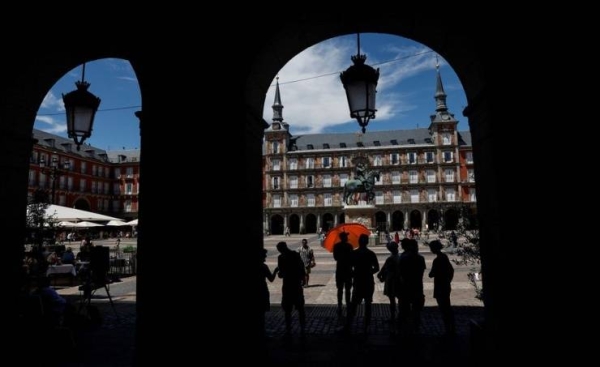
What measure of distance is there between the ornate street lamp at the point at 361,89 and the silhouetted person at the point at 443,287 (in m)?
2.67

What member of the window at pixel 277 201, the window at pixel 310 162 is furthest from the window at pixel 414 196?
the window at pixel 277 201

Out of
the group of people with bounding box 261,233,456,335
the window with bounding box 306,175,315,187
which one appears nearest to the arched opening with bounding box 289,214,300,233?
the window with bounding box 306,175,315,187

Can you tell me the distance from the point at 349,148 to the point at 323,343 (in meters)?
53.8

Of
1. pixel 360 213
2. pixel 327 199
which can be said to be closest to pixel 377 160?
pixel 327 199

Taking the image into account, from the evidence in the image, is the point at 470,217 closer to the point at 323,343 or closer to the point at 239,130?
the point at 323,343

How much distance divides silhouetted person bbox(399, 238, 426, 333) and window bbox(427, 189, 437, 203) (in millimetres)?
51070

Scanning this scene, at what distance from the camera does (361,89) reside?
362cm

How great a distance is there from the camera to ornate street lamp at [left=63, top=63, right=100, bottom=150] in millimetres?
4234

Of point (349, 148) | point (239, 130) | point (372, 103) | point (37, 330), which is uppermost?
point (349, 148)

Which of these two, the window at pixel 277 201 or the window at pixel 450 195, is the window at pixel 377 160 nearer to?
the window at pixel 450 195

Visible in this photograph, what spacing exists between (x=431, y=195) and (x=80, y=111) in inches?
2130

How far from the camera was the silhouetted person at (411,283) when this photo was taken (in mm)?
5230

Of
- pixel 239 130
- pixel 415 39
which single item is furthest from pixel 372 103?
pixel 239 130

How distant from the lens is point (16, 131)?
404cm
